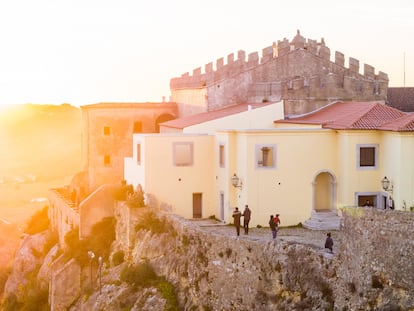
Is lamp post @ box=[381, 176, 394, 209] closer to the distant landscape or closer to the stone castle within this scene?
the stone castle

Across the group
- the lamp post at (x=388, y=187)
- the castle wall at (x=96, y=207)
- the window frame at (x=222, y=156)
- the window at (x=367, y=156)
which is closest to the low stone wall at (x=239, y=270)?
the window frame at (x=222, y=156)

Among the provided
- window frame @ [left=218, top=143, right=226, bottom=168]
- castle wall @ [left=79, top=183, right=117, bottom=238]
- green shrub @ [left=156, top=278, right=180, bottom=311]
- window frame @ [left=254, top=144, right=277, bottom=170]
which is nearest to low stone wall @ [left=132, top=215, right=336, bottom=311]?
green shrub @ [left=156, top=278, right=180, bottom=311]

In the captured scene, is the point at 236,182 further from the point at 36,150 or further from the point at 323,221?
the point at 36,150

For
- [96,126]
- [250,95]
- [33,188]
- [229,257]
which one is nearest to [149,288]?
[229,257]

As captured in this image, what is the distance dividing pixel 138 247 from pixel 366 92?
1790 cm

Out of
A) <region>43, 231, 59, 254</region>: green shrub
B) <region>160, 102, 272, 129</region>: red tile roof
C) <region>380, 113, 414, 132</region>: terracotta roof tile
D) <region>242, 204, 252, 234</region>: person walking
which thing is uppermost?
<region>160, 102, 272, 129</region>: red tile roof

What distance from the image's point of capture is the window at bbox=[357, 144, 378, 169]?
34344 mm

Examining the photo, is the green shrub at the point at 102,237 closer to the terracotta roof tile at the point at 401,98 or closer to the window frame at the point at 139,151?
the window frame at the point at 139,151

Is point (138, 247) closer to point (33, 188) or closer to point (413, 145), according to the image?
point (413, 145)

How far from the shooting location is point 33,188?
432ft

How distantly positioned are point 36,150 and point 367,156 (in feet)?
448

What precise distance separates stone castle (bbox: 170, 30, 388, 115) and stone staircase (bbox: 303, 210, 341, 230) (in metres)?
8.96

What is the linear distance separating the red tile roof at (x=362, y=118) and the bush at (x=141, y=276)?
1168 centimetres

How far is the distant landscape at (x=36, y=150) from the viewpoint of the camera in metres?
132
